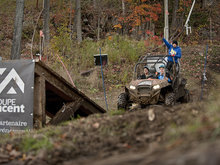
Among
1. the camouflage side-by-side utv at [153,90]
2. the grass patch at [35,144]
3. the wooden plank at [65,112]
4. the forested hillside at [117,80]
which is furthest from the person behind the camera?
the camouflage side-by-side utv at [153,90]

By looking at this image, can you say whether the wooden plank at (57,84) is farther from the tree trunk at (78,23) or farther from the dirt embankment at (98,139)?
the tree trunk at (78,23)

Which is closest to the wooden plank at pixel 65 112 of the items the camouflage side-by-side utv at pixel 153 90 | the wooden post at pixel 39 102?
the wooden post at pixel 39 102

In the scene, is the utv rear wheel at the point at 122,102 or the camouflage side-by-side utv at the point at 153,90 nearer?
the camouflage side-by-side utv at the point at 153,90

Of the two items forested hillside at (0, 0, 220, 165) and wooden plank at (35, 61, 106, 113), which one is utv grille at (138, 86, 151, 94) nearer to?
forested hillside at (0, 0, 220, 165)

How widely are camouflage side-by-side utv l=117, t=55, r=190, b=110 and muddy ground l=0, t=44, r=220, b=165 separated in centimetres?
486

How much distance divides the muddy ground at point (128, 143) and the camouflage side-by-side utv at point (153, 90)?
16.0ft

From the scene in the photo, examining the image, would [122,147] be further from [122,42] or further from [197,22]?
[197,22]

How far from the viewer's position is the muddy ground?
2736 mm

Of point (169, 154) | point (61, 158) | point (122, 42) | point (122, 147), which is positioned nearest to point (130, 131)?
point (122, 147)

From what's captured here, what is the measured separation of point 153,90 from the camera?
9727mm

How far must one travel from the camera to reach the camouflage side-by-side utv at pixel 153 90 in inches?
384

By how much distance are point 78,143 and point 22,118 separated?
2.84 metres

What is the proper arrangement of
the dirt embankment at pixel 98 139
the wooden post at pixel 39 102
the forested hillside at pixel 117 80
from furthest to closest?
1. the wooden post at pixel 39 102
2. the dirt embankment at pixel 98 139
3. the forested hillside at pixel 117 80

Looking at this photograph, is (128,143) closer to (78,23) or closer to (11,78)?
(11,78)
